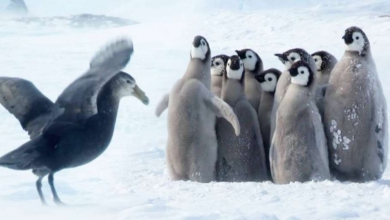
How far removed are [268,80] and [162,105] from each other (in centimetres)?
101

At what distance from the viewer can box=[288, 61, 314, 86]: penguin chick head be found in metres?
5.35

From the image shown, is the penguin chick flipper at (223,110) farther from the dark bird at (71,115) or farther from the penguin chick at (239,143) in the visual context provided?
the dark bird at (71,115)

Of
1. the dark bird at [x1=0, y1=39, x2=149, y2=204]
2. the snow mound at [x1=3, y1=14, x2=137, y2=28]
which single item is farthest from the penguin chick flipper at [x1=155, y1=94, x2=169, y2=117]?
the snow mound at [x1=3, y1=14, x2=137, y2=28]

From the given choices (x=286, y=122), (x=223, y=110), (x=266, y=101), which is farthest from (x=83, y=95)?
(x=266, y=101)

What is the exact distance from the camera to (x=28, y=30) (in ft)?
82.1

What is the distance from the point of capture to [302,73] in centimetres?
536

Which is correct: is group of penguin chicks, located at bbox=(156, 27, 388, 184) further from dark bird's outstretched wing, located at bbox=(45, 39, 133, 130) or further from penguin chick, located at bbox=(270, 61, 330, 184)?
dark bird's outstretched wing, located at bbox=(45, 39, 133, 130)

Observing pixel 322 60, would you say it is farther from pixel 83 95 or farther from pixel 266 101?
pixel 83 95

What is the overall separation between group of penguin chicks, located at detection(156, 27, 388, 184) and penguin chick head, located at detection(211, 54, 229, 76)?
26cm

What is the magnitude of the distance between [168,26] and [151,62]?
763cm

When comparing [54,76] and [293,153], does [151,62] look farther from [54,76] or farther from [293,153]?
[293,153]

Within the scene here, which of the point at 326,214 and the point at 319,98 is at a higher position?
→ the point at 319,98

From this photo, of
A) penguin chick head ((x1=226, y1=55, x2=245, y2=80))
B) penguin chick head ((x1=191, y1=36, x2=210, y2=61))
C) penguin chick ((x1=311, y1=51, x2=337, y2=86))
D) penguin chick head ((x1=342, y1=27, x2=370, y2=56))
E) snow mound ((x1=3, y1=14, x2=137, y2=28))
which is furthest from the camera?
snow mound ((x1=3, y1=14, x2=137, y2=28))

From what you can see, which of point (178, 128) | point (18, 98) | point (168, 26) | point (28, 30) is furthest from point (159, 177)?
point (28, 30)
